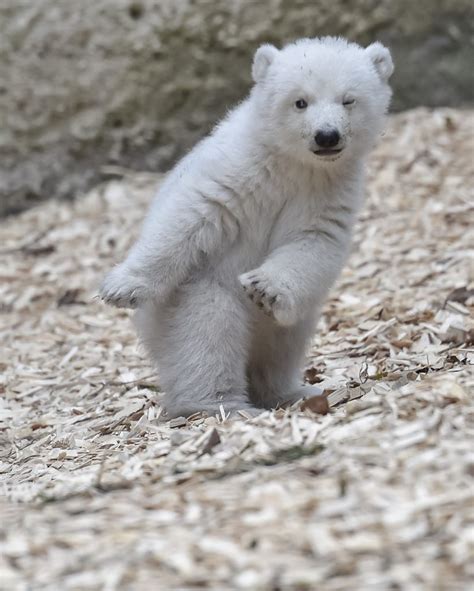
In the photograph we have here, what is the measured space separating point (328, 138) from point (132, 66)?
14.7 ft

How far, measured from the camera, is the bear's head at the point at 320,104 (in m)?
4.59

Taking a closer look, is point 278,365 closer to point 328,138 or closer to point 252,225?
point 252,225

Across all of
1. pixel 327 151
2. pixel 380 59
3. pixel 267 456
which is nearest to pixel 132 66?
pixel 380 59

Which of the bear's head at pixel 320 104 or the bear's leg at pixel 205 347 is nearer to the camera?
the bear's head at pixel 320 104

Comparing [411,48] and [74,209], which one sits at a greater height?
[411,48]

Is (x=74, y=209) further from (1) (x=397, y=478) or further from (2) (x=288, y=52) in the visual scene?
(1) (x=397, y=478)

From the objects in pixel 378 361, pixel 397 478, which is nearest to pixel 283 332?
pixel 378 361

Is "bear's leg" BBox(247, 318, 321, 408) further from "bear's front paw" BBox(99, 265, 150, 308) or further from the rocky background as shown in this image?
the rocky background

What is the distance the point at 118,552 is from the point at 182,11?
21.1 feet

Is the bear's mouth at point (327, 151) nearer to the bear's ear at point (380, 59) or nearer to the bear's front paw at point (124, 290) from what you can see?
the bear's ear at point (380, 59)

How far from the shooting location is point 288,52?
492 centimetres

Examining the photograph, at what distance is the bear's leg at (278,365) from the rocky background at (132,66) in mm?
4007

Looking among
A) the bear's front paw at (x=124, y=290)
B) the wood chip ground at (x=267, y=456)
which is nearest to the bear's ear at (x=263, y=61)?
the bear's front paw at (x=124, y=290)

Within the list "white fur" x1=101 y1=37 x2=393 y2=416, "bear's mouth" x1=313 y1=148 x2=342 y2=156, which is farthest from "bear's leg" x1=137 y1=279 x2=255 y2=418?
"bear's mouth" x1=313 y1=148 x2=342 y2=156
